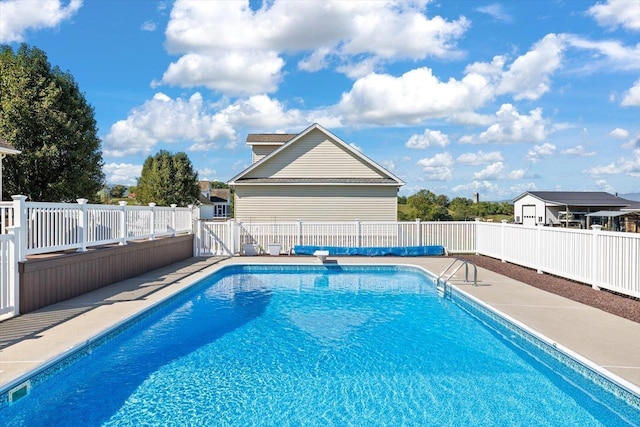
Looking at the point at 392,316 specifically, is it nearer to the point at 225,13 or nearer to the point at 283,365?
the point at 283,365

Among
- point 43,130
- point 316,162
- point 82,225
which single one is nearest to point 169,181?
point 43,130

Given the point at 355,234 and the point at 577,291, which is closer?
the point at 577,291

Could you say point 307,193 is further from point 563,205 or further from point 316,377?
point 563,205

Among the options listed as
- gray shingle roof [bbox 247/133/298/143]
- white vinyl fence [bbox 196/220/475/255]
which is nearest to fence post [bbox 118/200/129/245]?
white vinyl fence [bbox 196/220/475/255]

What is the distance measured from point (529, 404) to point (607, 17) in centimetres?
1596

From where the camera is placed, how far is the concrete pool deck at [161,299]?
14.9 feet

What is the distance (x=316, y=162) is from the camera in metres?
19.4

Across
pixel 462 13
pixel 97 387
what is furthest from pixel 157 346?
pixel 462 13

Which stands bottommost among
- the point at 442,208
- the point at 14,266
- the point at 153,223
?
the point at 14,266

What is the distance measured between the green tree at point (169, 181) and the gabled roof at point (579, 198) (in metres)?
34.6

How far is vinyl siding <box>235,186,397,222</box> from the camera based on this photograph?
61.8ft

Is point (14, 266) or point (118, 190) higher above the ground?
point (118, 190)

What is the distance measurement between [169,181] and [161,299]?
34094 mm

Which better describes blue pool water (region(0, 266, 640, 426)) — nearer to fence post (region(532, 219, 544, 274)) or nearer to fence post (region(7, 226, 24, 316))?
fence post (region(7, 226, 24, 316))
